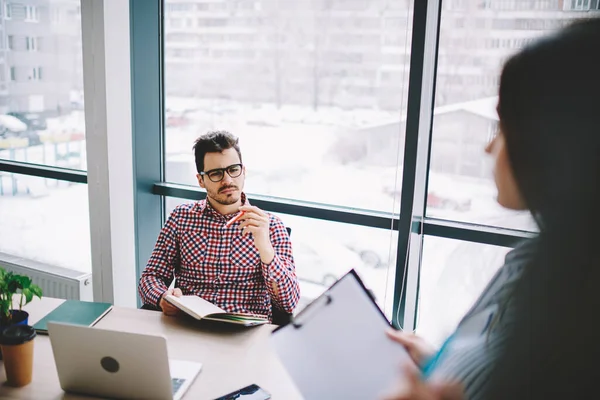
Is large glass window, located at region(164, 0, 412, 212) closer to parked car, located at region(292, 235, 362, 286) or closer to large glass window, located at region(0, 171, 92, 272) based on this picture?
parked car, located at region(292, 235, 362, 286)

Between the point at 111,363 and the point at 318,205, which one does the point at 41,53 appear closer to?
the point at 318,205

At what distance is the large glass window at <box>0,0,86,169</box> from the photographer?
335 cm

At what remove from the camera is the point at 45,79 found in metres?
3.42

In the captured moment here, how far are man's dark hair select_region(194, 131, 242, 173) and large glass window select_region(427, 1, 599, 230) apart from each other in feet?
3.21

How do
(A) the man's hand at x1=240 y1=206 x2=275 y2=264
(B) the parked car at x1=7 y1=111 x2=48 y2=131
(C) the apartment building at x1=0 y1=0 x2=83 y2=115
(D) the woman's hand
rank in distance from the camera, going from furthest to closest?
(B) the parked car at x1=7 y1=111 x2=48 y2=131 < (C) the apartment building at x1=0 y1=0 x2=83 y2=115 < (A) the man's hand at x1=240 y1=206 x2=275 y2=264 < (D) the woman's hand

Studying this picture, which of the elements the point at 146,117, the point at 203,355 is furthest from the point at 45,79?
the point at 203,355

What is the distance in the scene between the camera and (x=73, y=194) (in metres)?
3.50

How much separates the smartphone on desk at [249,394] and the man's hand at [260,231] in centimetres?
73

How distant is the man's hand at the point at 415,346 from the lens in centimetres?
113

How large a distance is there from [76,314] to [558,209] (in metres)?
1.71

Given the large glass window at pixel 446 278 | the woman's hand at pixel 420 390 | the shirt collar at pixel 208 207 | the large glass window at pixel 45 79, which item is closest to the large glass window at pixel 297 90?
the large glass window at pixel 446 278

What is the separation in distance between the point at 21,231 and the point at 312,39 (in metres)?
2.34

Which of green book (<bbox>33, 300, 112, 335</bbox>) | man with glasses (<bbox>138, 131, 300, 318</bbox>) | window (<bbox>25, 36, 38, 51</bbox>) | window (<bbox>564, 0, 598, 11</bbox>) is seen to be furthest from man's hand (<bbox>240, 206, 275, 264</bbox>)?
window (<bbox>25, 36, 38, 51</bbox>)

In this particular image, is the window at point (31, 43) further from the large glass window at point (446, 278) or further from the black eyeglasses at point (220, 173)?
the large glass window at point (446, 278)
